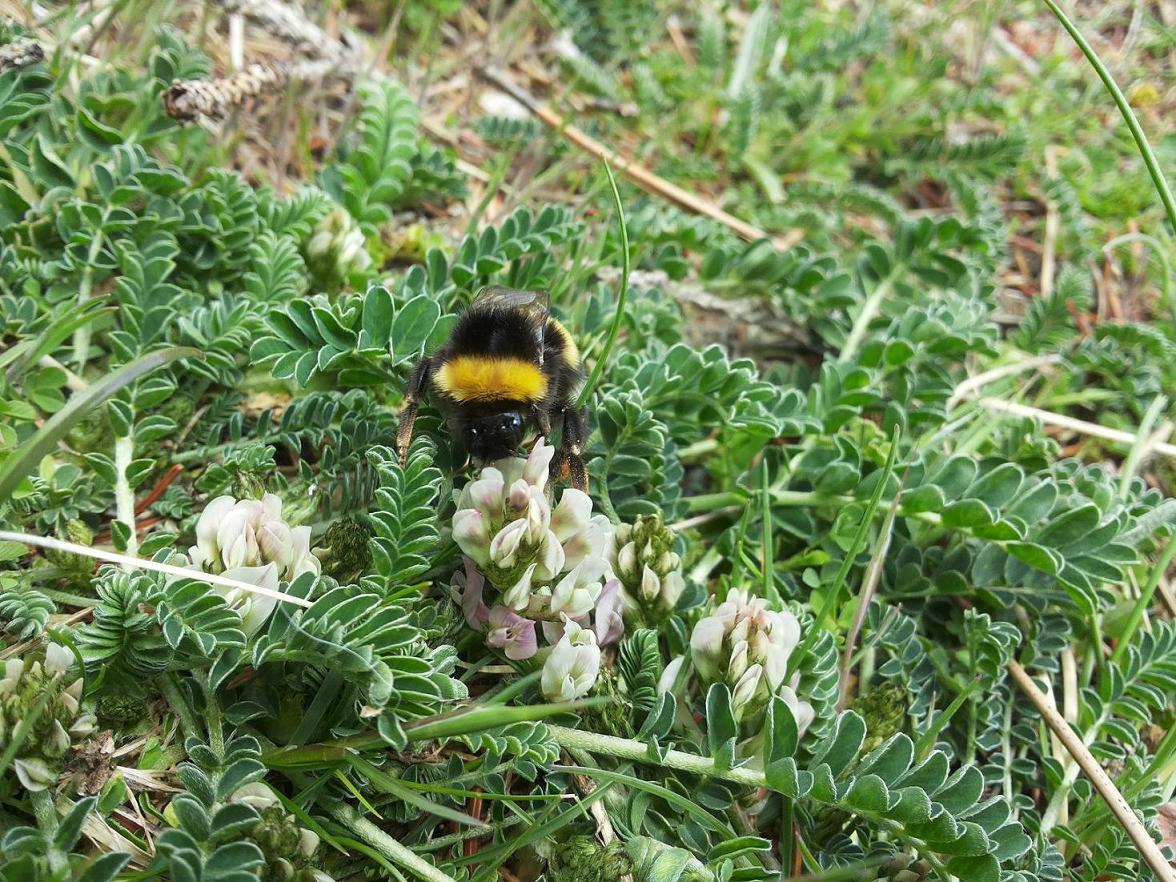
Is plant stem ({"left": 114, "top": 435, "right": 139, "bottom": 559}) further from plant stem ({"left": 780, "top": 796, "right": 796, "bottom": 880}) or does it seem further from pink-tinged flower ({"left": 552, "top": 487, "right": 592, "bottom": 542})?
plant stem ({"left": 780, "top": 796, "right": 796, "bottom": 880})

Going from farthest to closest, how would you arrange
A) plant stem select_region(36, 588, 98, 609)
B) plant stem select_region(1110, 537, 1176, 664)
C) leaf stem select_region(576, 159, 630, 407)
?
plant stem select_region(1110, 537, 1176, 664) < leaf stem select_region(576, 159, 630, 407) < plant stem select_region(36, 588, 98, 609)

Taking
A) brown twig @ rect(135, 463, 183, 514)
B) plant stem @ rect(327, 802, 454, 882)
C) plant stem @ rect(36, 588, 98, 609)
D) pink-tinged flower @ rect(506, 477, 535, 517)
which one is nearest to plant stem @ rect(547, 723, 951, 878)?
plant stem @ rect(327, 802, 454, 882)

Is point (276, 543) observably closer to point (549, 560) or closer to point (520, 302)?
point (549, 560)

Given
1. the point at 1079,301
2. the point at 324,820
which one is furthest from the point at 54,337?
the point at 1079,301

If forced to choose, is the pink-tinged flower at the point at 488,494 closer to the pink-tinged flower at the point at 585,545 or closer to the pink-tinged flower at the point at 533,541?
the pink-tinged flower at the point at 533,541

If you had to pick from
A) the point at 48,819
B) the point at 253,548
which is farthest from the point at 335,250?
the point at 48,819

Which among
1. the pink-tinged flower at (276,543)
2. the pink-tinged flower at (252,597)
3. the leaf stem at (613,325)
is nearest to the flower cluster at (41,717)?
the pink-tinged flower at (252,597)

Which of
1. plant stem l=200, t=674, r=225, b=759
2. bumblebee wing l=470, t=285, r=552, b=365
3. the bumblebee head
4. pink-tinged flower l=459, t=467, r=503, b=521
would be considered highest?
bumblebee wing l=470, t=285, r=552, b=365
